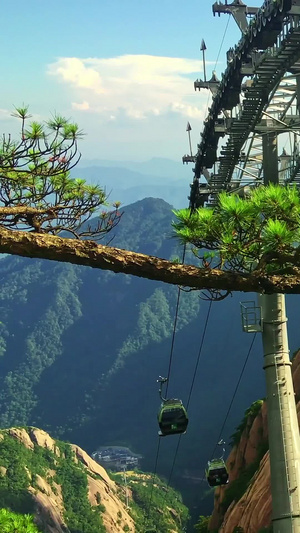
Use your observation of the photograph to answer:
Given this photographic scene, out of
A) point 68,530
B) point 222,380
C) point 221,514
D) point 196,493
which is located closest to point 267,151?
point 221,514

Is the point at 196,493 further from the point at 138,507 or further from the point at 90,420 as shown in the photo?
the point at 90,420

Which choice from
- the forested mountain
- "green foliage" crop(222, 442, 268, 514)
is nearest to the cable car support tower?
"green foliage" crop(222, 442, 268, 514)

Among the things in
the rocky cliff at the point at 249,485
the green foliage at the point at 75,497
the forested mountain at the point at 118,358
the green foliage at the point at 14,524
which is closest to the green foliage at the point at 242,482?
the rocky cliff at the point at 249,485

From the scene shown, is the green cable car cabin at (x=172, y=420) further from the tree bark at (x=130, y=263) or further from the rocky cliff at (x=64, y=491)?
the rocky cliff at (x=64, y=491)

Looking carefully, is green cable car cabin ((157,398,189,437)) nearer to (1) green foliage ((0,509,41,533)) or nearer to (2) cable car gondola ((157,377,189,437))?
(2) cable car gondola ((157,377,189,437))

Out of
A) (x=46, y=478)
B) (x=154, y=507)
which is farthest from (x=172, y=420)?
(x=154, y=507)

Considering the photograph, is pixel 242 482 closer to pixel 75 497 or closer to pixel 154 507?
pixel 75 497
